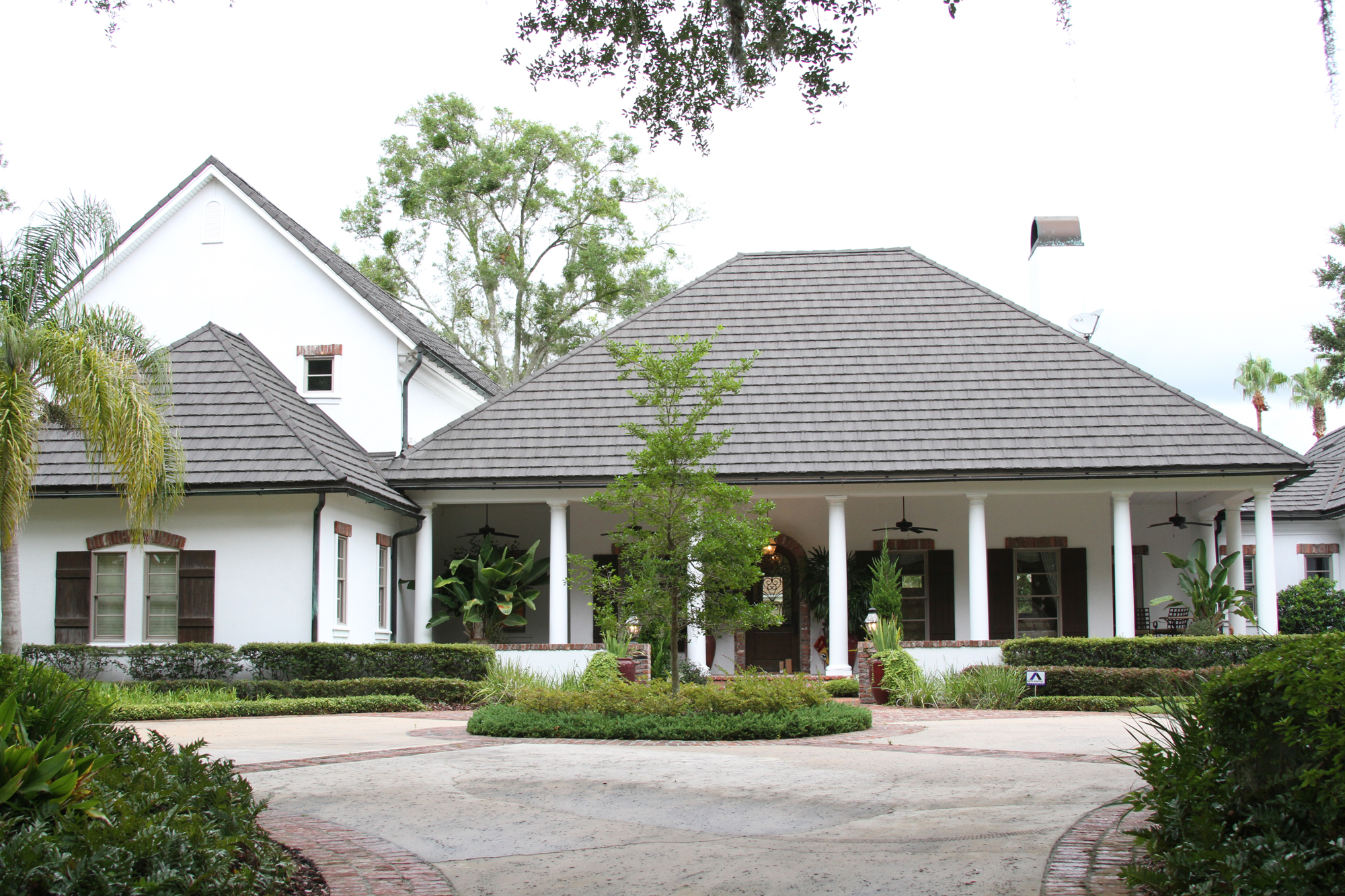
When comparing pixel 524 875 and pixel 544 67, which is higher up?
pixel 544 67

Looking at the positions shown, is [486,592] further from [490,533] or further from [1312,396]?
[1312,396]

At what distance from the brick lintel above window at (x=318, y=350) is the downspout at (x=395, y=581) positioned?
130 inches

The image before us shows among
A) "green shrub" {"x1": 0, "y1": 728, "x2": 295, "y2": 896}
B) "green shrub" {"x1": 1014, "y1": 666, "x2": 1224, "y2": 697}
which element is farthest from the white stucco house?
"green shrub" {"x1": 0, "y1": 728, "x2": 295, "y2": 896}

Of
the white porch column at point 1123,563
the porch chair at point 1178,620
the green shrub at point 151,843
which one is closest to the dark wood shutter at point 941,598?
the white porch column at point 1123,563

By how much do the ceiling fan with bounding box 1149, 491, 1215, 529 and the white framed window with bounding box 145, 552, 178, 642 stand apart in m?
16.0

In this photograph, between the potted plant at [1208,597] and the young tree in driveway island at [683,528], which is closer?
the young tree in driveway island at [683,528]

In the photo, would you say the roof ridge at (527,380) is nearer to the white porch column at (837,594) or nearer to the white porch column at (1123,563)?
the white porch column at (837,594)

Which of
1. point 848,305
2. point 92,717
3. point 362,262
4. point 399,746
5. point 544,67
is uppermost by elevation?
point 362,262

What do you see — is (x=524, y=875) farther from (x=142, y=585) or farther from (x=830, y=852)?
(x=142, y=585)

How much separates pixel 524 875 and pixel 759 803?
2152 millimetres

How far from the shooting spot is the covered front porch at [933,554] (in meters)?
20.1

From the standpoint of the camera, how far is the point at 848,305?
21.7 meters

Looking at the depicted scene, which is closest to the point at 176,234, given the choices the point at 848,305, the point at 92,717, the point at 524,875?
the point at 848,305

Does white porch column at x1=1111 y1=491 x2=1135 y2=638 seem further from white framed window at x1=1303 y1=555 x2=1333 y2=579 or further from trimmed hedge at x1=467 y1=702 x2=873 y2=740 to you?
white framed window at x1=1303 y1=555 x2=1333 y2=579
